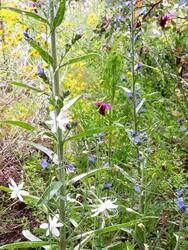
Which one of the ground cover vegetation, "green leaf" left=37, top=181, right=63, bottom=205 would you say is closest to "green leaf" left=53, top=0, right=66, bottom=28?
the ground cover vegetation

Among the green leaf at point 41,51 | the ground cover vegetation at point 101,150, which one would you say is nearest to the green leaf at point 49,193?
the ground cover vegetation at point 101,150

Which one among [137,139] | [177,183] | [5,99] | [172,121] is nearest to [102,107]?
[137,139]

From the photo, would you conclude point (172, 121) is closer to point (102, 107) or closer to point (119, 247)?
point (102, 107)

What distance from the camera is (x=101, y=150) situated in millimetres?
2400

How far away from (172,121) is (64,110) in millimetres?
1501

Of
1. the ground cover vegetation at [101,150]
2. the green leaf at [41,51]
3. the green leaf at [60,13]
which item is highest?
the green leaf at [60,13]

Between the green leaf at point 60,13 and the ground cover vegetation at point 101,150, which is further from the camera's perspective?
the ground cover vegetation at point 101,150

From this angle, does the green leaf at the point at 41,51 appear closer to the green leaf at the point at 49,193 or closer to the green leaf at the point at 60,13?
the green leaf at the point at 60,13

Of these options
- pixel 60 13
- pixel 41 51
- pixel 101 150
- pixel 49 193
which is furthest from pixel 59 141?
pixel 101 150

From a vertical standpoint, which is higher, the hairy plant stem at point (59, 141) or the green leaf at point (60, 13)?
the green leaf at point (60, 13)

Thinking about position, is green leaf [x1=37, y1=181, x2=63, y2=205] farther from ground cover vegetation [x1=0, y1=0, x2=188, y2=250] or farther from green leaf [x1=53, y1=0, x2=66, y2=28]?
green leaf [x1=53, y1=0, x2=66, y2=28]

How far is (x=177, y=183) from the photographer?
204 cm

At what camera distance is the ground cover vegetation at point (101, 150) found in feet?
5.03

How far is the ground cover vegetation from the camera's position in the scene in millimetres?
1534
